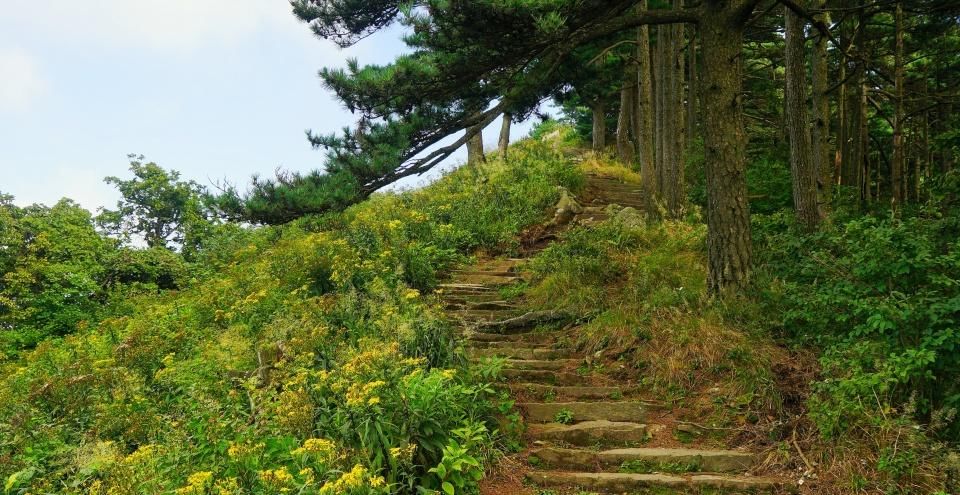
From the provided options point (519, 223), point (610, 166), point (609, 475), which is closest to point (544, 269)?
point (519, 223)

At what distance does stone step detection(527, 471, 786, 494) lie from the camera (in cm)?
394

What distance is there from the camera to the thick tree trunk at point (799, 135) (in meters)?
7.95

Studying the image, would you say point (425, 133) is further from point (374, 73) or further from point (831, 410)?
point (831, 410)

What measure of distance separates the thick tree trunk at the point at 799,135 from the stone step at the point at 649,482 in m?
5.03

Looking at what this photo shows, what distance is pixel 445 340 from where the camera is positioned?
5480 mm

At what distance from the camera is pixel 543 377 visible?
5809 millimetres

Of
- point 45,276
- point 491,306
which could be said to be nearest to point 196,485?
point 491,306

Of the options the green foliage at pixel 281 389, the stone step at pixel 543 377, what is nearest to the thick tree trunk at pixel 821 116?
the green foliage at pixel 281 389

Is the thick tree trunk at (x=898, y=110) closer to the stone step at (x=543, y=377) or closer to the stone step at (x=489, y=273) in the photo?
the stone step at (x=489, y=273)

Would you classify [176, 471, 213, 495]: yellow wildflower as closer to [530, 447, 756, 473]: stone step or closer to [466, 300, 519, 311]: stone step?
[530, 447, 756, 473]: stone step

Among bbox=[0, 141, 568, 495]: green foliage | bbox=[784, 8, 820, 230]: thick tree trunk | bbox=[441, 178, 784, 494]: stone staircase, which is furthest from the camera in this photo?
bbox=[784, 8, 820, 230]: thick tree trunk

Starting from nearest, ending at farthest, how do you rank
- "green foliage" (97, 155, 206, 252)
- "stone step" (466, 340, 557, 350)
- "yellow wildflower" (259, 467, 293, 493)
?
"yellow wildflower" (259, 467, 293, 493), "stone step" (466, 340, 557, 350), "green foliage" (97, 155, 206, 252)

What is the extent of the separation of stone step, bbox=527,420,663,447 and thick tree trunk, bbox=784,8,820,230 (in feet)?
15.5

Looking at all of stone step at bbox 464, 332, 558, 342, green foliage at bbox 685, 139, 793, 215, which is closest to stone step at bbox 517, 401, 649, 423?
stone step at bbox 464, 332, 558, 342
